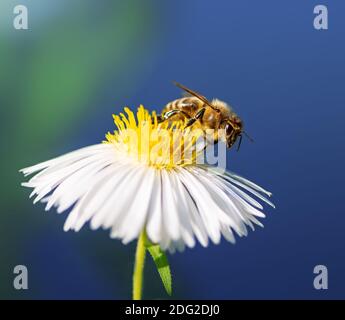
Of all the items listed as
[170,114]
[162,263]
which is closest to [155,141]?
[170,114]

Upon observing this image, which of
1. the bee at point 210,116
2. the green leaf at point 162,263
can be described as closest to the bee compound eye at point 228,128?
the bee at point 210,116

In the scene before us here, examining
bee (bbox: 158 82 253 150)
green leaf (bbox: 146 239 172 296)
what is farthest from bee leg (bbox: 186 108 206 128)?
green leaf (bbox: 146 239 172 296)

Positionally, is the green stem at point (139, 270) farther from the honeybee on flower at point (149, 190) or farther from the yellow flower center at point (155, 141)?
the yellow flower center at point (155, 141)

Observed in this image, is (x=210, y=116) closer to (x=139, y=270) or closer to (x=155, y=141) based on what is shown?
(x=155, y=141)

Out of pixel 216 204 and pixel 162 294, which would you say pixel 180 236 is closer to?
pixel 216 204

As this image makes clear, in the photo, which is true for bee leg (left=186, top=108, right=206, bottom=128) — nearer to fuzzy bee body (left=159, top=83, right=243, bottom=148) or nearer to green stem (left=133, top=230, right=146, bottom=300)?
fuzzy bee body (left=159, top=83, right=243, bottom=148)

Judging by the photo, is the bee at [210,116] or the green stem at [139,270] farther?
the bee at [210,116]

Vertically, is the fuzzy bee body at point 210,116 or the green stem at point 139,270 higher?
the fuzzy bee body at point 210,116
